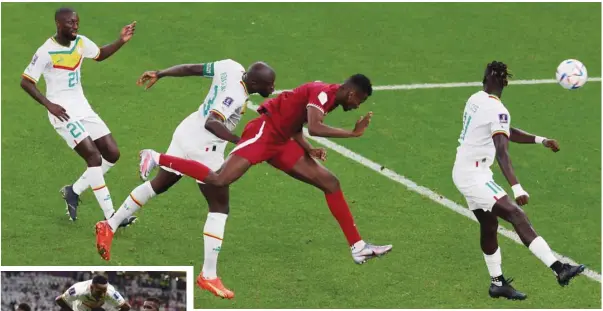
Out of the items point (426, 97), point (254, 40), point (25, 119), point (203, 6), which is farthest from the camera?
point (203, 6)

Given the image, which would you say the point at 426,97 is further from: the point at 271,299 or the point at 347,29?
the point at 271,299

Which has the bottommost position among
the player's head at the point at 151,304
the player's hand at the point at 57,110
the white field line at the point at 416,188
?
the player's head at the point at 151,304

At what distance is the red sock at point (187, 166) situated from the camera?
15.0 m

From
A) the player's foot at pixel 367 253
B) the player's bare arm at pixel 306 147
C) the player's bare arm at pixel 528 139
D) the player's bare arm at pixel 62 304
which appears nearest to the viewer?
the player's bare arm at pixel 306 147

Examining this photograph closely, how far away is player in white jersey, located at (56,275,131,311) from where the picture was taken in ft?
50.9

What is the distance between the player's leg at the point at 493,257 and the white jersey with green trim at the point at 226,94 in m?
2.68

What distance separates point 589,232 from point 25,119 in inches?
322

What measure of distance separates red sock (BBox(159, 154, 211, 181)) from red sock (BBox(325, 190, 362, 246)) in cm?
130

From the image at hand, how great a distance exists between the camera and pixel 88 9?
992 inches

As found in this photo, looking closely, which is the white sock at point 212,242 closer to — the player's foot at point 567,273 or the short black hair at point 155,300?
the short black hair at point 155,300

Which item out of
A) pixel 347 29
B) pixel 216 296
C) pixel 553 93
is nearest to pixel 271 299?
pixel 216 296

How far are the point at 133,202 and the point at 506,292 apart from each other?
410 cm

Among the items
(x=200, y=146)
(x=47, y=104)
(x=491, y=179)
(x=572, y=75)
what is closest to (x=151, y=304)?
(x=200, y=146)

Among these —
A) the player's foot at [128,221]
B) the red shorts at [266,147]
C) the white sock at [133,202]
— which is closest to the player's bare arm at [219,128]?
the red shorts at [266,147]
